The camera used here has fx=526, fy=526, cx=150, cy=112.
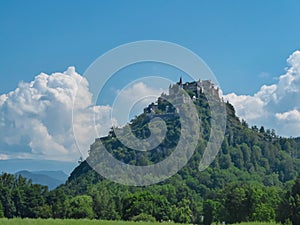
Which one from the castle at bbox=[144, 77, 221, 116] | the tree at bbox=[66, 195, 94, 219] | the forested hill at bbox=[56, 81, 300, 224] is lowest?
the tree at bbox=[66, 195, 94, 219]

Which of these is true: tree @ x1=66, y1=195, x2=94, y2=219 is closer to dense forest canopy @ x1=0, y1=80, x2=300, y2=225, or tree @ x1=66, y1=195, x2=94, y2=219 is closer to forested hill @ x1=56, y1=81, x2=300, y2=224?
dense forest canopy @ x1=0, y1=80, x2=300, y2=225

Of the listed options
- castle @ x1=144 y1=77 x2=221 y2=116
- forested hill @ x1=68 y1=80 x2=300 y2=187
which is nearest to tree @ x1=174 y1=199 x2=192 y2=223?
forested hill @ x1=68 y1=80 x2=300 y2=187

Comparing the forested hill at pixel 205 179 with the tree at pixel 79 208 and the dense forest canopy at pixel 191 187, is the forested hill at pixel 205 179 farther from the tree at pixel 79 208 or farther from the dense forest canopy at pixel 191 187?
the tree at pixel 79 208

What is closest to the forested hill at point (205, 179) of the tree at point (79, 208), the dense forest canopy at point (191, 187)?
the dense forest canopy at point (191, 187)

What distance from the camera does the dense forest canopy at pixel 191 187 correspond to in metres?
55.0

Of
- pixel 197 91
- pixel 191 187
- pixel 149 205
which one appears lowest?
pixel 149 205

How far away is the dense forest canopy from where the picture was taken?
5496 cm

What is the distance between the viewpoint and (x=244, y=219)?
5228cm

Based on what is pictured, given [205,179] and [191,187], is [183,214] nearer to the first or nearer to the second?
[191,187]

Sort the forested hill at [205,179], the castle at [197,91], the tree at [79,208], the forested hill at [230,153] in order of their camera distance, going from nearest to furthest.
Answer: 1. the forested hill at [205,179]
2. the tree at [79,208]
3. the forested hill at [230,153]
4. the castle at [197,91]

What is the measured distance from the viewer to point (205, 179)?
4085 inches

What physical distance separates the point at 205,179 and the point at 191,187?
431cm

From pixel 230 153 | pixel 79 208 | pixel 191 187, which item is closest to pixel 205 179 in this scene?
pixel 191 187

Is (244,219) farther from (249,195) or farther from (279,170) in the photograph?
(279,170)
